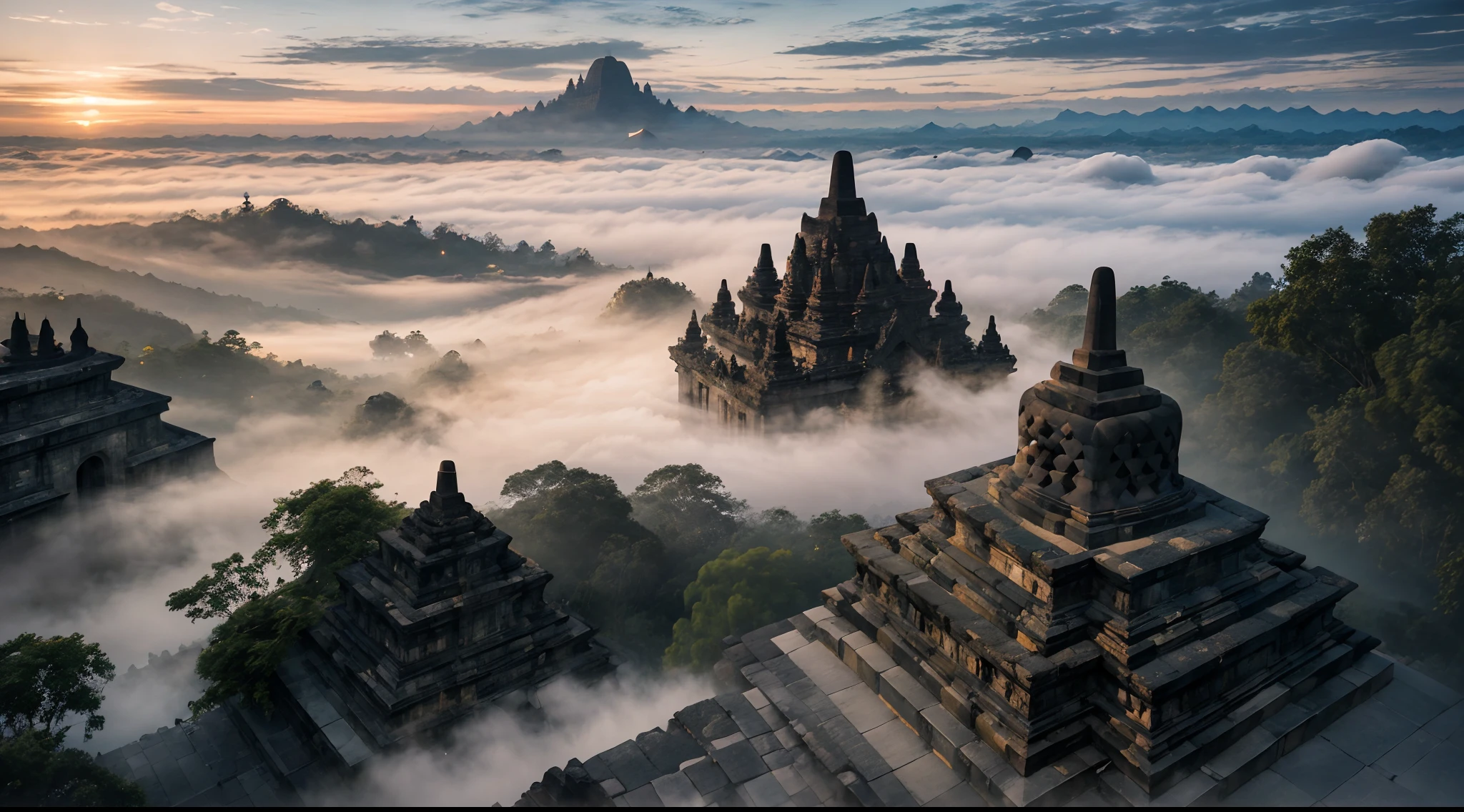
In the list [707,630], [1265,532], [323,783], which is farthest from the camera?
[1265,532]

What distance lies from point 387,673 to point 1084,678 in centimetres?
1556

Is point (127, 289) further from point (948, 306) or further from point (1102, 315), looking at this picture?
point (1102, 315)

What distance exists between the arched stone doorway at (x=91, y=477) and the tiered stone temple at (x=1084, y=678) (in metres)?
27.4

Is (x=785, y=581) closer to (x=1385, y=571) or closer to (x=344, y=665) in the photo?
(x=344, y=665)

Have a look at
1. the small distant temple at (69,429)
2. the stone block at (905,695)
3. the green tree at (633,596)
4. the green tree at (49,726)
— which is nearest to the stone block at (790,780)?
the stone block at (905,695)

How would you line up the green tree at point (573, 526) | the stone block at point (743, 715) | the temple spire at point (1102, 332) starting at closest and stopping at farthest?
the temple spire at point (1102, 332) → the stone block at point (743, 715) → the green tree at point (573, 526)

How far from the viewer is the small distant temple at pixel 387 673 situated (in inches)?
818

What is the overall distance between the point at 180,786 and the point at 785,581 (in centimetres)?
1612

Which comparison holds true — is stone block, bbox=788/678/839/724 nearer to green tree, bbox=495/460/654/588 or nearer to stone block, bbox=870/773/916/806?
stone block, bbox=870/773/916/806

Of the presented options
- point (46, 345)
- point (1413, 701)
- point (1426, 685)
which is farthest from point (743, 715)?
point (46, 345)

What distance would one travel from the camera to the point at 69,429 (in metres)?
32.1

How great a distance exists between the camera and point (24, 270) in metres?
91.6

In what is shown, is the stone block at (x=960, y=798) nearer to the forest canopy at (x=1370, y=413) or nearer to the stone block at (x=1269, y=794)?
the stone block at (x=1269, y=794)

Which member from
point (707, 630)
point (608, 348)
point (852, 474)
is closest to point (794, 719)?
point (707, 630)
